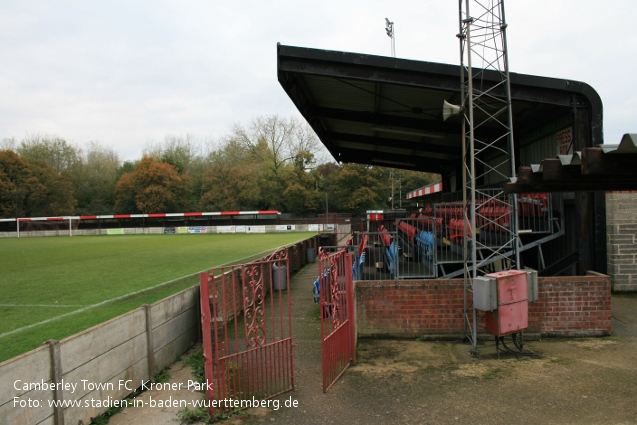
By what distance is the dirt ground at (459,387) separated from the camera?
186 inches

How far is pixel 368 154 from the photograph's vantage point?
23.2m

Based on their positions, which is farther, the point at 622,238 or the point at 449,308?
the point at 622,238

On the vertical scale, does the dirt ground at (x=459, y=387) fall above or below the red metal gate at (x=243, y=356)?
below

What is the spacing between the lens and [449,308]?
7.64 m

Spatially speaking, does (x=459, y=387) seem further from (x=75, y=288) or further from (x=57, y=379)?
(x=75, y=288)

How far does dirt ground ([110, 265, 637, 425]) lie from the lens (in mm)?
4733

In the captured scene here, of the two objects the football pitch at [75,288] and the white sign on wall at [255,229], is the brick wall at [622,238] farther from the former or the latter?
the white sign on wall at [255,229]

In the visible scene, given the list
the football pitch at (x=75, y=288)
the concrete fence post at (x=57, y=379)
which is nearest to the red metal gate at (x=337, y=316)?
the concrete fence post at (x=57, y=379)

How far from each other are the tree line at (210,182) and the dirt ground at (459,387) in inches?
1807

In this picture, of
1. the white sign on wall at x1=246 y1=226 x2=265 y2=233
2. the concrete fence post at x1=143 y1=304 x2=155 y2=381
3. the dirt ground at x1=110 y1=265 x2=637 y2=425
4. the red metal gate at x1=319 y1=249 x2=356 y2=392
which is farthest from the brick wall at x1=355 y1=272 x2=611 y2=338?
the white sign on wall at x1=246 y1=226 x2=265 y2=233

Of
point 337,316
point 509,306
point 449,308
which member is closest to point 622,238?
point 449,308

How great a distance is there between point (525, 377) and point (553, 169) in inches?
107

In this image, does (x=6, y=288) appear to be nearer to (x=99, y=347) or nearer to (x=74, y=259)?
(x=74, y=259)

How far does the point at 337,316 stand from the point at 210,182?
193 feet
